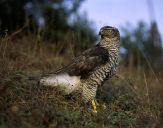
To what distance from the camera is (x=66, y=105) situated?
7.30 m

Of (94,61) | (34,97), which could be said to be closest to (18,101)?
(34,97)

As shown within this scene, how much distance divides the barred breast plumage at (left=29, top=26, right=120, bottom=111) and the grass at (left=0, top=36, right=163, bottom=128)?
152 millimetres

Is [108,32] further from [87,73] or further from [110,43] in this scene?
[87,73]

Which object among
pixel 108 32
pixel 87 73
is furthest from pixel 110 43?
pixel 87 73

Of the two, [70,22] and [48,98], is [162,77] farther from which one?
[70,22]

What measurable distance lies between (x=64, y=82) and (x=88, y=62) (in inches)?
18.9

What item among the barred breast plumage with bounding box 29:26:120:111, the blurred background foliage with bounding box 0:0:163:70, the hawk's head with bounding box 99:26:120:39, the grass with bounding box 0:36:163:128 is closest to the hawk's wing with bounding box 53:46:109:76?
the barred breast plumage with bounding box 29:26:120:111

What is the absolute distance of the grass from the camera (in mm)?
6234

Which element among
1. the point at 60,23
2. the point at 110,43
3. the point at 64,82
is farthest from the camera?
the point at 60,23

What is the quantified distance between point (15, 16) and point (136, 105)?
745 centimetres

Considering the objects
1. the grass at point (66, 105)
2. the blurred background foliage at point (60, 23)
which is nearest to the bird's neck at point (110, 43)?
the grass at point (66, 105)

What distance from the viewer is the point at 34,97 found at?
23.0ft

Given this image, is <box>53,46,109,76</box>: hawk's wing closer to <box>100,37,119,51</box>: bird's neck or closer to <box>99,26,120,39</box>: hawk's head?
<box>100,37,119,51</box>: bird's neck

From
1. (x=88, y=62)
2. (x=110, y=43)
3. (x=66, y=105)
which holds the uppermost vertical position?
(x=110, y=43)
